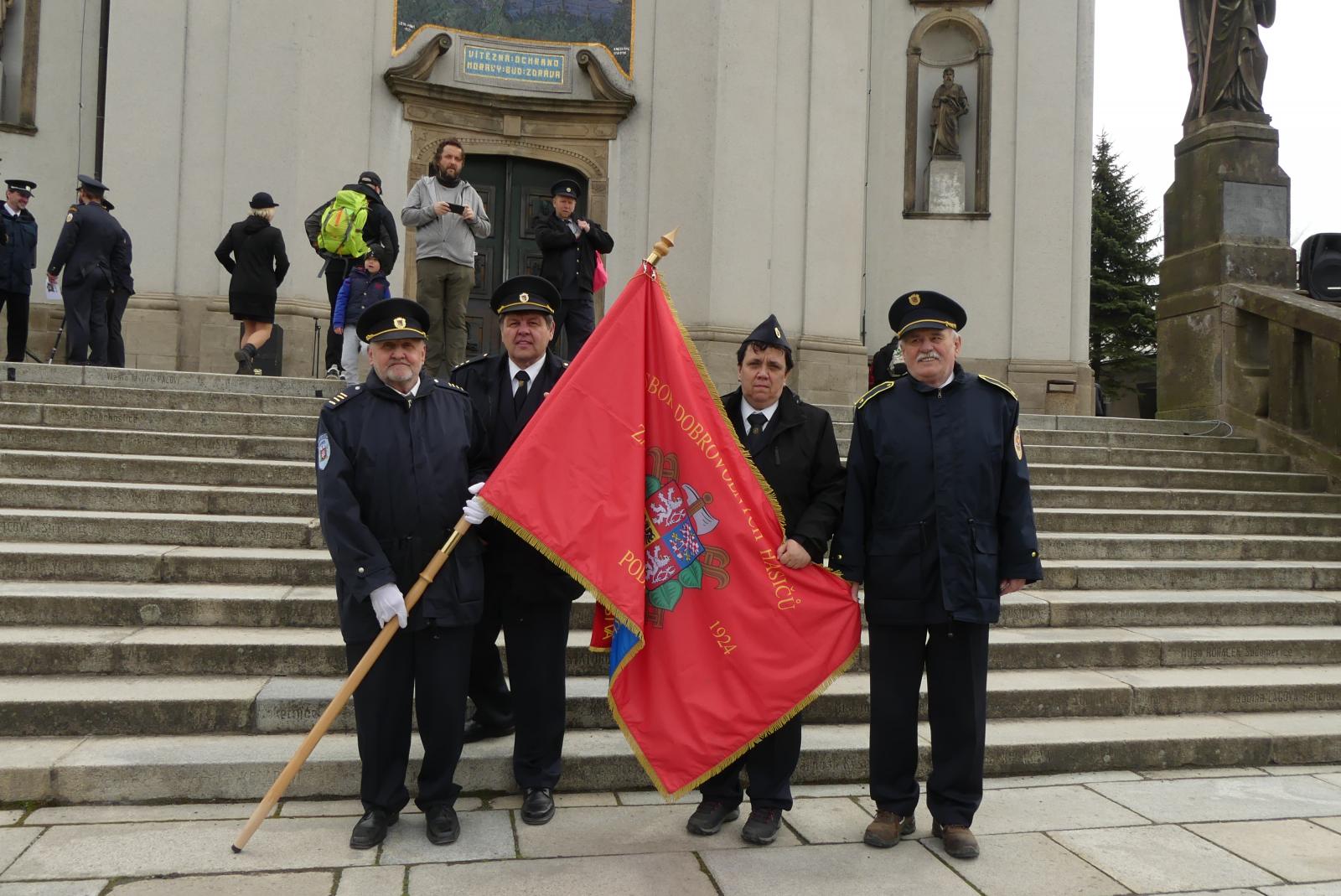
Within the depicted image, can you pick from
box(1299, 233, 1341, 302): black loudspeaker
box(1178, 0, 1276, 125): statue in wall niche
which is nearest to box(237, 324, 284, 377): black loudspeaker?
box(1178, 0, 1276, 125): statue in wall niche

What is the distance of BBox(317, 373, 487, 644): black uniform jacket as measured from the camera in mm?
3986

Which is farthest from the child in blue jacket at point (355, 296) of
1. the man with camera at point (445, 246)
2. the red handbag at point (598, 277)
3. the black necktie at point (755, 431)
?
the black necktie at point (755, 431)

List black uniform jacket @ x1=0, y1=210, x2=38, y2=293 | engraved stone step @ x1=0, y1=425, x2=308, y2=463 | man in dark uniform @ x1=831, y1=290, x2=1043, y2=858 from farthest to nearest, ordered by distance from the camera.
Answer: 1. black uniform jacket @ x1=0, y1=210, x2=38, y2=293
2. engraved stone step @ x1=0, y1=425, x2=308, y2=463
3. man in dark uniform @ x1=831, y1=290, x2=1043, y2=858

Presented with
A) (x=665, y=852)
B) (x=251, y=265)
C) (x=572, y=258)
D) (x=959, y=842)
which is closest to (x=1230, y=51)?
(x=572, y=258)

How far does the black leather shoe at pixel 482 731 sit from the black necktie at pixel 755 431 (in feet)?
5.67

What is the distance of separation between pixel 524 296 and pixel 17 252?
823 cm

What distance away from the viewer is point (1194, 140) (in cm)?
1082

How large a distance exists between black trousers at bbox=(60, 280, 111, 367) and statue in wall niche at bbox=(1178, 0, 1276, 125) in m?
11.0

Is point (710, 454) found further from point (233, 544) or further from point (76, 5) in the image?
point (76, 5)

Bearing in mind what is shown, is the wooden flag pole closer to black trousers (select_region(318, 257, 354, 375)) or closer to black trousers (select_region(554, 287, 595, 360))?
black trousers (select_region(554, 287, 595, 360))

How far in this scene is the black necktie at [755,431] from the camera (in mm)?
4383

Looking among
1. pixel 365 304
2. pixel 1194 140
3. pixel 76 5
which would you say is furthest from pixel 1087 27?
pixel 76 5

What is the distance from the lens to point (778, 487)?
4355 mm

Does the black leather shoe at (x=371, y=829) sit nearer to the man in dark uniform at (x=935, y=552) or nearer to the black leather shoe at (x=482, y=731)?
the black leather shoe at (x=482, y=731)
